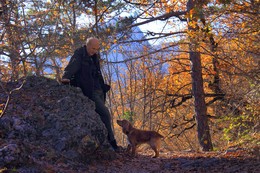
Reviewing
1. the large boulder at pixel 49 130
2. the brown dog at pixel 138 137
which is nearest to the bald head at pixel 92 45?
the large boulder at pixel 49 130

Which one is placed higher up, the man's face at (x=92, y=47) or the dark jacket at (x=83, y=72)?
the man's face at (x=92, y=47)

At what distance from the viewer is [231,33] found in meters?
6.55

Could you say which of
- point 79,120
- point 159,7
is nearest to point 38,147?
point 79,120

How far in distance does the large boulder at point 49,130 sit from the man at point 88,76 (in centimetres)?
23

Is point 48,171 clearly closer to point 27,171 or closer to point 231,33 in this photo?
point 27,171

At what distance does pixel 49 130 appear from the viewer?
14.6 ft

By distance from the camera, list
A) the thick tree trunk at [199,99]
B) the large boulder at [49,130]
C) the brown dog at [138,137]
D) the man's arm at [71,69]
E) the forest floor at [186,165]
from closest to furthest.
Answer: the large boulder at [49,130]
the forest floor at [186,165]
the man's arm at [71,69]
the brown dog at [138,137]
the thick tree trunk at [199,99]

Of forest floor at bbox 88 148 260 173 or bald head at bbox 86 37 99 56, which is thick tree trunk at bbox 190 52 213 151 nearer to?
forest floor at bbox 88 148 260 173

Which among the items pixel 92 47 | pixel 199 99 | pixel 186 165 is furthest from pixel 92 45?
pixel 199 99

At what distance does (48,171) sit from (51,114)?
147 centimetres

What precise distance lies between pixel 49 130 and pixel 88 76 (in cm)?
174

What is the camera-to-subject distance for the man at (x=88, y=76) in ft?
18.3

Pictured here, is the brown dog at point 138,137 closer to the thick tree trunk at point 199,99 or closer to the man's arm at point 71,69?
the man's arm at point 71,69

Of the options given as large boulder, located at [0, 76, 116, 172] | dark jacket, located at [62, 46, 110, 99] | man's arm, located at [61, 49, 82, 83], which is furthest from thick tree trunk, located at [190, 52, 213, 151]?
man's arm, located at [61, 49, 82, 83]
